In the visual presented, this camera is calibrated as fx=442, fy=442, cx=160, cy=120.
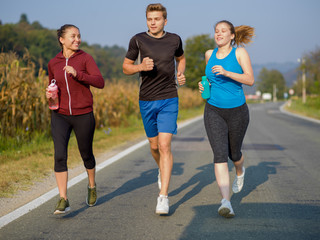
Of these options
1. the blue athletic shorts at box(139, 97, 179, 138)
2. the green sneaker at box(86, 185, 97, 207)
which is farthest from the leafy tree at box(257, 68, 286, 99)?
the green sneaker at box(86, 185, 97, 207)

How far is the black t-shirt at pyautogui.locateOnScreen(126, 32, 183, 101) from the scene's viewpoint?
4641 millimetres

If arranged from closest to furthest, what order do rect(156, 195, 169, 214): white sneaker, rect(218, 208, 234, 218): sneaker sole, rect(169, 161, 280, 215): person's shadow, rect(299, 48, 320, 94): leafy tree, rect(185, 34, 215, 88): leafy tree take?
rect(218, 208, 234, 218): sneaker sole < rect(156, 195, 169, 214): white sneaker < rect(169, 161, 280, 215): person's shadow < rect(185, 34, 215, 88): leafy tree < rect(299, 48, 320, 94): leafy tree

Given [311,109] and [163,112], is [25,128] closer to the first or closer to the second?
[163,112]

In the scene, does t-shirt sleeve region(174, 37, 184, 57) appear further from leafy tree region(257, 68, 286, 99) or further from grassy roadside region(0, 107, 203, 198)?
leafy tree region(257, 68, 286, 99)

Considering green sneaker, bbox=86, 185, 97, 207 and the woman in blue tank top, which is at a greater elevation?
the woman in blue tank top

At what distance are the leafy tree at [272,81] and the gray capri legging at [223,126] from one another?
17478 cm

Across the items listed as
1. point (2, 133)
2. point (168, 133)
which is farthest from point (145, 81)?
point (2, 133)

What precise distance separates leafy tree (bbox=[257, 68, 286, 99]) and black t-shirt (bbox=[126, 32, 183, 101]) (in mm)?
174826

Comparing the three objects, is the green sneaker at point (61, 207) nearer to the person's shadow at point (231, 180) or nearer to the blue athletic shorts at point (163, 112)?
the person's shadow at point (231, 180)

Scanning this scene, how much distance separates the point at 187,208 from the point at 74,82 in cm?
179

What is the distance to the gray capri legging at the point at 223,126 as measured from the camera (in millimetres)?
4520

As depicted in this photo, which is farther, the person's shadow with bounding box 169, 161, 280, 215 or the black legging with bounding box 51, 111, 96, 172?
the person's shadow with bounding box 169, 161, 280, 215

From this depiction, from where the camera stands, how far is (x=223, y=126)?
4.55m

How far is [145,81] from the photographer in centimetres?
474
